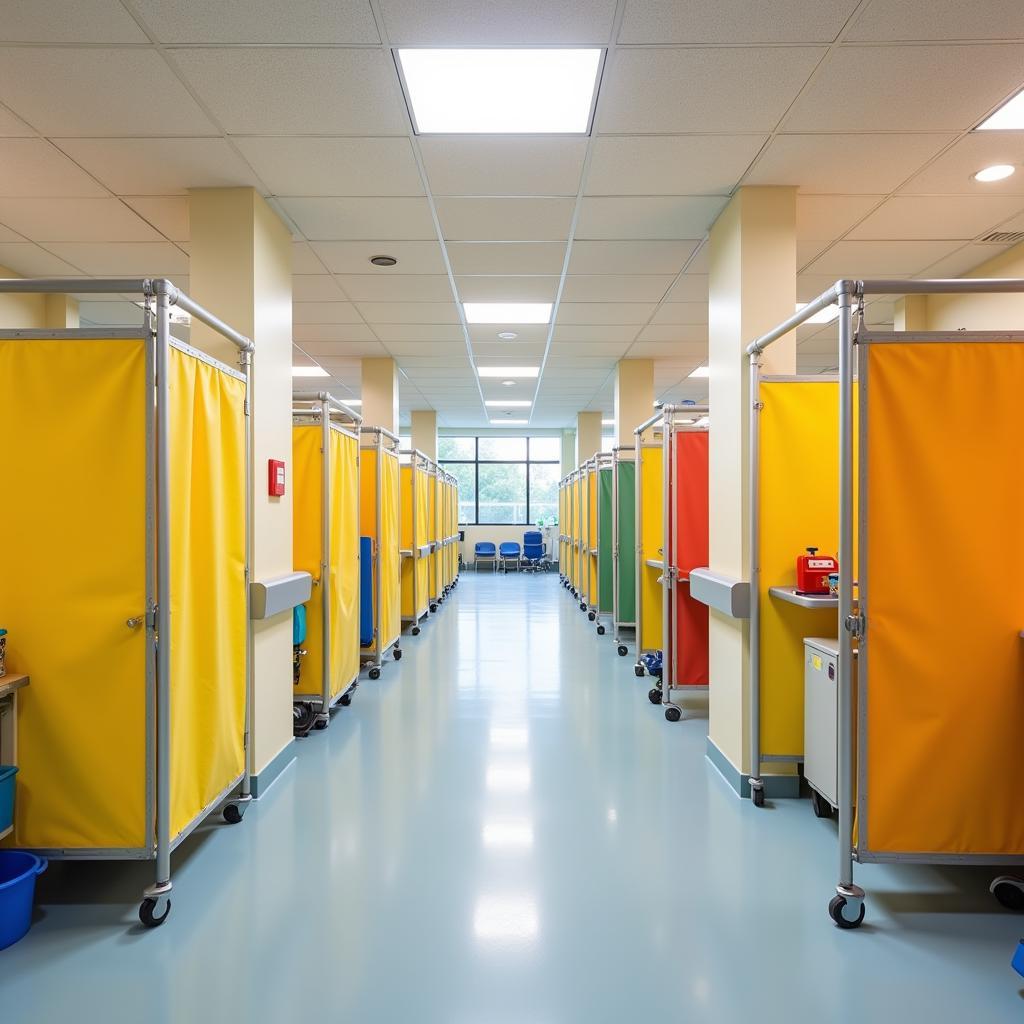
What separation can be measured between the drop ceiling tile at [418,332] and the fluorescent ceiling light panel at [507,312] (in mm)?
351

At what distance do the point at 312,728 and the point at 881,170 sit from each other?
4563mm

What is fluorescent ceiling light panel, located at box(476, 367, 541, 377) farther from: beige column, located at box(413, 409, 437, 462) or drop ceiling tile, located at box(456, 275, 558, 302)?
beige column, located at box(413, 409, 437, 462)

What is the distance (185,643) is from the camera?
2645 millimetres

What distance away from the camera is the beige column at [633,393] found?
8.12 metres

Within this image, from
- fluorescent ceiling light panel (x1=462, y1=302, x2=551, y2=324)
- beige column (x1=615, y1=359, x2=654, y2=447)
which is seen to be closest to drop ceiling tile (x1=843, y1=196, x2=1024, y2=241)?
fluorescent ceiling light panel (x1=462, y1=302, x2=551, y2=324)

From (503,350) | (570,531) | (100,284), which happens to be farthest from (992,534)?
(570,531)

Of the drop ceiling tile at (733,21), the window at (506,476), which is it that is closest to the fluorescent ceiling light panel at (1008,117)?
the drop ceiling tile at (733,21)

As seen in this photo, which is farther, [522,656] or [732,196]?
[522,656]

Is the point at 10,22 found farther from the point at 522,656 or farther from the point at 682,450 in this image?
the point at 522,656

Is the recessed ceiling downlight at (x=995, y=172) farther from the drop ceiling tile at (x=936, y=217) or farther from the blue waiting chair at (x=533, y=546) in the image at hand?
the blue waiting chair at (x=533, y=546)

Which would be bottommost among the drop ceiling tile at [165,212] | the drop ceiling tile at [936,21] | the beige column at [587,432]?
the beige column at [587,432]

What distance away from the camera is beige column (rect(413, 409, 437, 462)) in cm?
1221

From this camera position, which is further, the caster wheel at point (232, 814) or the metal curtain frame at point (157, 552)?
the caster wheel at point (232, 814)

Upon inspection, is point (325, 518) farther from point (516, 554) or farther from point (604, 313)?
point (516, 554)
